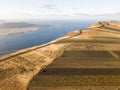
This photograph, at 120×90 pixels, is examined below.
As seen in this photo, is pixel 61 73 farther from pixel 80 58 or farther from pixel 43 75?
pixel 80 58

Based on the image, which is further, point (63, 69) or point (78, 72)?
point (63, 69)

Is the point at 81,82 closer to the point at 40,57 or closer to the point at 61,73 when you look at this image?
the point at 61,73

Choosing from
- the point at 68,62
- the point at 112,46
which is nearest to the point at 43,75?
the point at 68,62

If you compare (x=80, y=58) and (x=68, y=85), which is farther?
(x=80, y=58)

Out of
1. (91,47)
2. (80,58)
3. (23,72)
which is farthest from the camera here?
(91,47)

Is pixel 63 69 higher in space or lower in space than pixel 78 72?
higher

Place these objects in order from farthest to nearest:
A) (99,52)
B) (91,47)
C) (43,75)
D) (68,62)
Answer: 1. (91,47)
2. (99,52)
3. (68,62)
4. (43,75)
